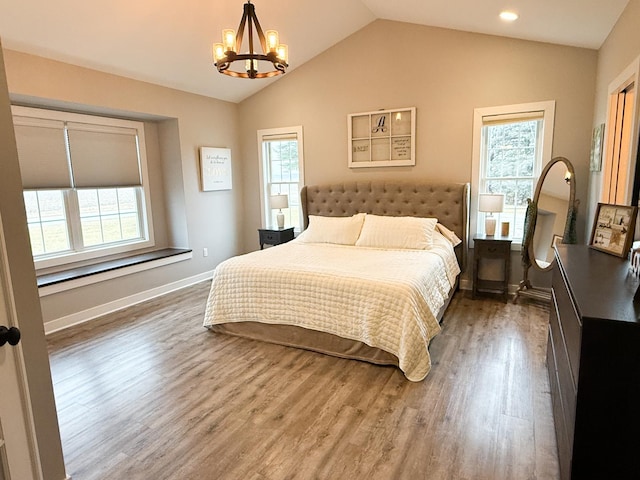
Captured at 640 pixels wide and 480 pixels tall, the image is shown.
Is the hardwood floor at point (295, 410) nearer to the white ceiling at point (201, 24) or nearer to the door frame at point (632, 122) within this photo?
the door frame at point (632, 122)

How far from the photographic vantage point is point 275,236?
545 centimetres

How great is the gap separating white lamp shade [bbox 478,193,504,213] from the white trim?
3799 millimetres

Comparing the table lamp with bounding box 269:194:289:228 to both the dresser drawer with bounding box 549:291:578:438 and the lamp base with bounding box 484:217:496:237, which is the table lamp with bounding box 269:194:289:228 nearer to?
the lamp base with bounding box 484:217:496:237

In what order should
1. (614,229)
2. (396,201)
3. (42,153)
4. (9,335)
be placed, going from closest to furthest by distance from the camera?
(9,335)
(614,229)
(42,153)
(396,201)

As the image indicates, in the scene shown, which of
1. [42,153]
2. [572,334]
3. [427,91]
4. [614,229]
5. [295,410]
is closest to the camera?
[572,334]

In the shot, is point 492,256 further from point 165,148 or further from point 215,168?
point 165,148

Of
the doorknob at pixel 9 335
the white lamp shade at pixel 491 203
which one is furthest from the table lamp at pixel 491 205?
the doorknob at pixel 9 335

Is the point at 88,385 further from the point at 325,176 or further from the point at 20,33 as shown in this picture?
the point at 325,176

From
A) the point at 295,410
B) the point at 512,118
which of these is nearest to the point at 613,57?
the point at 512,118

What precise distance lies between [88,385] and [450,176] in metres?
4.14

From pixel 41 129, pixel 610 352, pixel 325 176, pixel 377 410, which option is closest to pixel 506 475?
pixel 377 410

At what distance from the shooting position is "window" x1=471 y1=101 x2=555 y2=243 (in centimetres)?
405

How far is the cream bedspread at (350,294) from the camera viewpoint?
271cm

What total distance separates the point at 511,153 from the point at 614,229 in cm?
244
